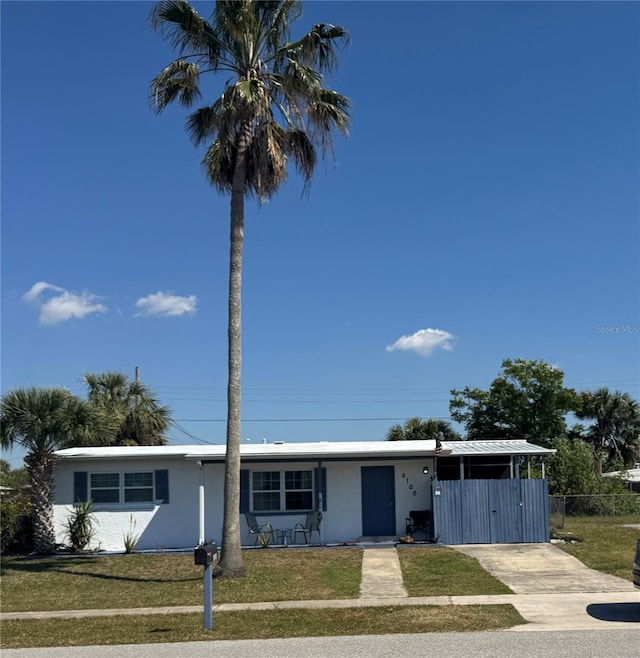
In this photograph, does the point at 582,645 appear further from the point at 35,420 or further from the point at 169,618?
the point at 35,420

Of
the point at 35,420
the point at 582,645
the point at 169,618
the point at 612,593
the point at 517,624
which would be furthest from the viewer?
the point at 35,420

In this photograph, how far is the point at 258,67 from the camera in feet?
53.2

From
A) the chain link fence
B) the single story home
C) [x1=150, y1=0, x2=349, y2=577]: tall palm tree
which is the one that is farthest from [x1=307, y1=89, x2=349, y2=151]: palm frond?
the chain link fence

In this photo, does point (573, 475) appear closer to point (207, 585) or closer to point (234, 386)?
point (234, 386)

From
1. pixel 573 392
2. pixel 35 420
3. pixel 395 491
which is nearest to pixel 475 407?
pixel 573 392

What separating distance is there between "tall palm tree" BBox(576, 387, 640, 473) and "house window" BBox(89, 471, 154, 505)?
28.3 m

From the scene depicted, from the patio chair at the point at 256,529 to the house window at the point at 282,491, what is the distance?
0.51m

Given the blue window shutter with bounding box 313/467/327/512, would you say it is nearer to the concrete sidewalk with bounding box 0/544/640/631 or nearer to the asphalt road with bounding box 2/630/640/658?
→ the concrete sidewalk with bounding box 0/544/640/631

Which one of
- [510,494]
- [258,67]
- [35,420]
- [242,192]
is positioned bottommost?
[510,494]

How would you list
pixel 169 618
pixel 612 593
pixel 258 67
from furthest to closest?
pixel 258 67
pixel 612 593
pixel 169 618

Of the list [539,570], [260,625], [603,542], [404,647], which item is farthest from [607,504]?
[404,647]

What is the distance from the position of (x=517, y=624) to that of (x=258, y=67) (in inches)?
469

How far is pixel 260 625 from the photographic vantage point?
419 inches

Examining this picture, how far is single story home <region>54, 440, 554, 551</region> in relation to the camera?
20.3 meters
